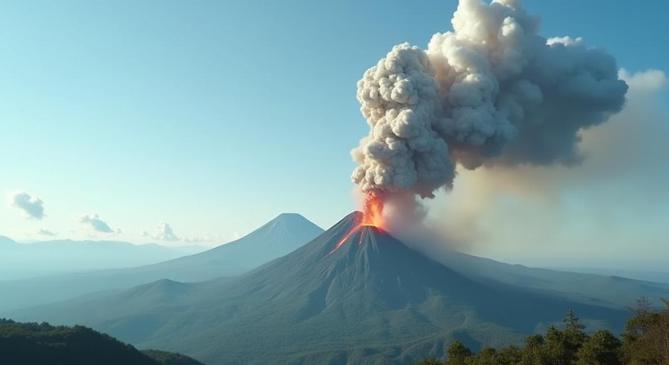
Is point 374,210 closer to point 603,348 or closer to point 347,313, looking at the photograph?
point 347,313

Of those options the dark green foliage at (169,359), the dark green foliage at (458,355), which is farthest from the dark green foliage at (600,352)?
the dark green foliage at (169,359)

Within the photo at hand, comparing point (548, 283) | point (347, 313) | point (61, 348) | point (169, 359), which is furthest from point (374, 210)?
point (548, 283)

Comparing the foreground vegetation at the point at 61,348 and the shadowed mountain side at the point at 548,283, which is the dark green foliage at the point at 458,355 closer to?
the foreground vegetation at the point at 61,348

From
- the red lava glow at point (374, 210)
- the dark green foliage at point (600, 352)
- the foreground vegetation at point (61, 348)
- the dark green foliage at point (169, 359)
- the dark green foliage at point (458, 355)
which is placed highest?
the red lava glow at point (374, 210)

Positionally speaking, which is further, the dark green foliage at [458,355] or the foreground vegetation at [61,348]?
the foreground vegetation at [61,348]

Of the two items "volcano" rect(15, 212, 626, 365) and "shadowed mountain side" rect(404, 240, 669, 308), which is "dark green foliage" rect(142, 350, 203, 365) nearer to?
"volcano" rect(15, 212, 626, 365)

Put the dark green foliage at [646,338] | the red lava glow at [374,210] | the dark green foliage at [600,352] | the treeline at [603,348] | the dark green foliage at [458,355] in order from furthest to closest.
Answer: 1. the red lava glow at [374,210]
2. the dark green foliage at [458,355]
3. the dark green foliage at [600,352]
4. the treeline at [603,348]
5. the dark green foliage at [646,338]
